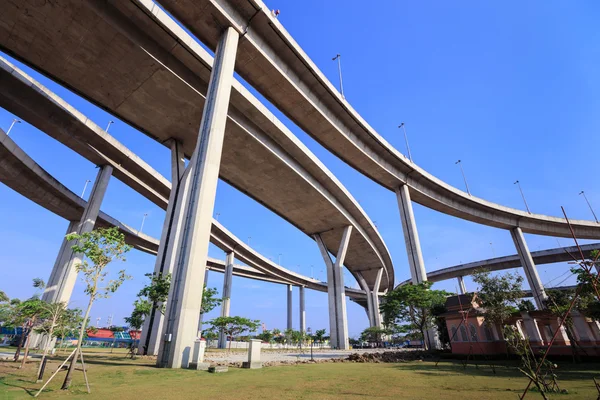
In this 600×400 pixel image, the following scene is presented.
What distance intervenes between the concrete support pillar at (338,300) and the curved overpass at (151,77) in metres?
11.7

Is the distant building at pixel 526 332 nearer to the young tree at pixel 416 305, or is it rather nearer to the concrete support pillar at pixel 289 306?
the young tree at pixel 416 305

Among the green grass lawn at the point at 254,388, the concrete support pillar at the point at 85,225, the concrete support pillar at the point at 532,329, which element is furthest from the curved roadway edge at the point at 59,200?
the concrete support pillar at the point at 532,329

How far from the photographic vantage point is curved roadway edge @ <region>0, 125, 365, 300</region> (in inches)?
1216

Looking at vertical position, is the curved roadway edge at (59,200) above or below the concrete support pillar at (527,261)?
above

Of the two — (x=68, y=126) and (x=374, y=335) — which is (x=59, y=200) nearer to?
(x=68, y=126)

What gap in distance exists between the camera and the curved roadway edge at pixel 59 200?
3089 cm

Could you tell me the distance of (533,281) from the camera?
50844mm

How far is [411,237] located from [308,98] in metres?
22.9

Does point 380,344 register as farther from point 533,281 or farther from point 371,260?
point 533,281

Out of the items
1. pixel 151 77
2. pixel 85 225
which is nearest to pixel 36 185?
pixel 85 225

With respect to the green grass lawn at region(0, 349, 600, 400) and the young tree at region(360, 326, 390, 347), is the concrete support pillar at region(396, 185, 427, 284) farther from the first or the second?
the young tree at region(360, 326, 390, 347)

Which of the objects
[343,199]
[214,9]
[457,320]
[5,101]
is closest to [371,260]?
[343,199]

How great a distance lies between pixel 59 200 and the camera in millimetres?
38156

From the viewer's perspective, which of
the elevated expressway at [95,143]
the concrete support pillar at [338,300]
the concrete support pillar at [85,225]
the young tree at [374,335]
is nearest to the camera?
the elevated expressway at [95,143]
